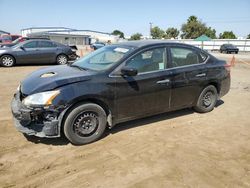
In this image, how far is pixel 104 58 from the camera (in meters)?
4.95

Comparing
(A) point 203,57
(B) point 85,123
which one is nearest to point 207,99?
(A) point 203,57

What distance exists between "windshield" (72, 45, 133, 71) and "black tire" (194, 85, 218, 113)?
214 centimetres

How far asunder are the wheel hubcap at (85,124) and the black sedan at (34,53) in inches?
406

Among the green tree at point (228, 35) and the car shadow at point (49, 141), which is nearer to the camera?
the car shadow at point (49, 141)

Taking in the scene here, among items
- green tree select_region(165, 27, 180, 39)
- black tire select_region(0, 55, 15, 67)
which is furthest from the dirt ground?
green tree select_region(165, 27, 180, 39)

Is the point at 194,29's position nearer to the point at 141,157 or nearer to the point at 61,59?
the point at 61,59

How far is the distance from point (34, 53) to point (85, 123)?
409 inches

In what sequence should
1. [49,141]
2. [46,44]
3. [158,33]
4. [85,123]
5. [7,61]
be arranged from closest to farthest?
[85,123]
[49,141]
[7,61]
[46,44]
[158,33]

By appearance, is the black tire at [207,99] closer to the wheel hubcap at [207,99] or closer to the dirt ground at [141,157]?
the wheel hubcap at [207,99]

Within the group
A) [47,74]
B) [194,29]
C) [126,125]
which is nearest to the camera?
[47,74]

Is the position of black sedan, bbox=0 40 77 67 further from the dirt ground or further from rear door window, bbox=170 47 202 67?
rear door window, bbox=170 47 202 67

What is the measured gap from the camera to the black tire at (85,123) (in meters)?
4.04

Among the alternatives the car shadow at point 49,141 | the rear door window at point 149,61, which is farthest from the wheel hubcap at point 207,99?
the car shadow at point 49,141

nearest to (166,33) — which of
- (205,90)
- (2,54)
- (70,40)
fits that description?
(70,40)
